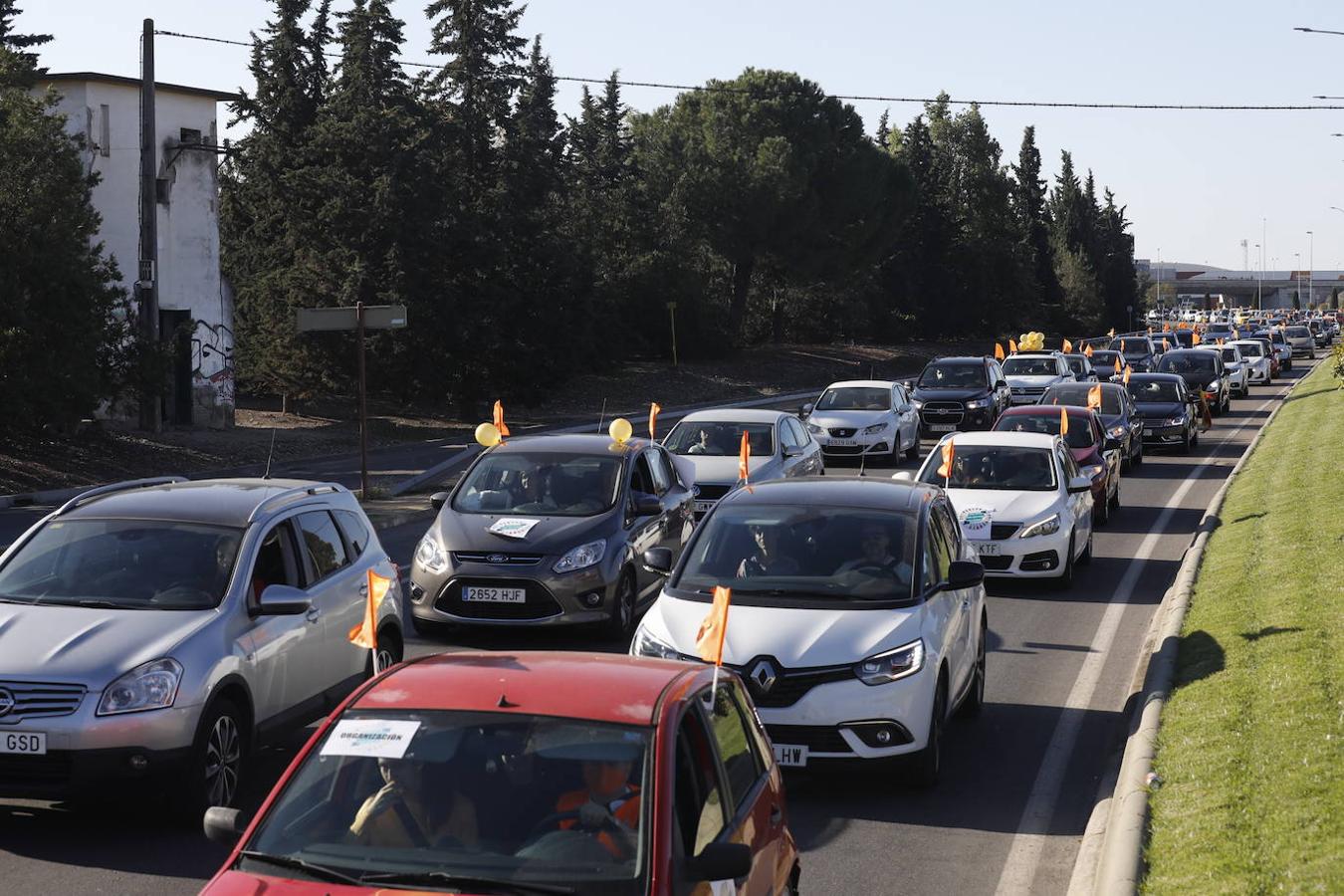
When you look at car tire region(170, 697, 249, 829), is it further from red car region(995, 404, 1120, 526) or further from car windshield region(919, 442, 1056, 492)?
red car region(995, 404, 1120, 526)

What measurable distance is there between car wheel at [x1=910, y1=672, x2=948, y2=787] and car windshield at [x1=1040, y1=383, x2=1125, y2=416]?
66.9 feet

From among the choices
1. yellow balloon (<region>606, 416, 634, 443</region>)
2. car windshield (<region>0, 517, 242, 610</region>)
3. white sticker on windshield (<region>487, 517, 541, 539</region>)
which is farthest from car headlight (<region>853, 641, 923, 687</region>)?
yellow balloon (<region>606, 416, 634, 443</region>)

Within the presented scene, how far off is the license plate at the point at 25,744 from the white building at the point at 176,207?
29757 millimetres

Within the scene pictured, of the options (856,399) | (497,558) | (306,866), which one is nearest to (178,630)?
(306,866)

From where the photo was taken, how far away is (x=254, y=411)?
146 feet

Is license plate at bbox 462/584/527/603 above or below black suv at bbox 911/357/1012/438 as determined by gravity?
below

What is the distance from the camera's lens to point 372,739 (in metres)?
4.89

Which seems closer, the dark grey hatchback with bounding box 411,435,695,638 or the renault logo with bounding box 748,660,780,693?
the renault logo with bounding box 748,660,780,693

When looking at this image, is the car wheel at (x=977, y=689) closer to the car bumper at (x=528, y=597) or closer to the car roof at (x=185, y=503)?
the car bumper at (x=528, y=597)

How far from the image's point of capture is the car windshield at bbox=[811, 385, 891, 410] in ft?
105

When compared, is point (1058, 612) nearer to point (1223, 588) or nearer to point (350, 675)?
point (1223, 588)

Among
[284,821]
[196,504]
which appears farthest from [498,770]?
[196,504]

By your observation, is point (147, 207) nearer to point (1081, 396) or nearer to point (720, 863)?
point (1081, 396)

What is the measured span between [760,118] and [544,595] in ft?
203
